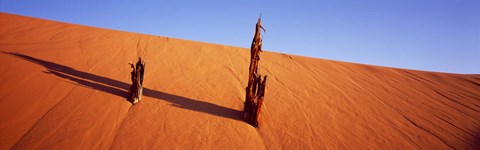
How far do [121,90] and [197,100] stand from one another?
184 centimetres

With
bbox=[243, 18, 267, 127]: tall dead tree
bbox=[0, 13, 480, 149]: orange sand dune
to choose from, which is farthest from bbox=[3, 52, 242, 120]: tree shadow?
bbox=[243, 18, 267, 127]: tall dead tree

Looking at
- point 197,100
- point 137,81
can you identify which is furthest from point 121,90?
→ point 197,100

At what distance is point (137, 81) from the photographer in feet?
20.8

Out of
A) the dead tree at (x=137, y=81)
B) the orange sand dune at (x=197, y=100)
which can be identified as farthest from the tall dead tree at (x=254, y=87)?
the dead tree at (x=137, y=81)

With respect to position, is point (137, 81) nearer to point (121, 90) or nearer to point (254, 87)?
point (121, 90)

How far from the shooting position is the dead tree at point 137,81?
6267mm

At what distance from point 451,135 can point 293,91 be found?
397cm

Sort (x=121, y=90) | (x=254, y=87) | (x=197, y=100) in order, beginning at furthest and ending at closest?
(x=197, y=100)
(x=121, y=90)
(x=254, y=87)

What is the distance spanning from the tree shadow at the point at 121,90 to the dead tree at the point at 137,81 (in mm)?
357

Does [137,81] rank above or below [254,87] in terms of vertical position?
below

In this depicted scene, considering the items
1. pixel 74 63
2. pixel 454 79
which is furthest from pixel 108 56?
pixel 454 79

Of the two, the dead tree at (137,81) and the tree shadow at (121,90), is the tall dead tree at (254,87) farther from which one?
the dead tree at (137,81)

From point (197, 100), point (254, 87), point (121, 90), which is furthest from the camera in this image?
point (197, 100)

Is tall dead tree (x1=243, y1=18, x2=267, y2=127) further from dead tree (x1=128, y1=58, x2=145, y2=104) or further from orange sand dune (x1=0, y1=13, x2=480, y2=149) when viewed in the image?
dead tree (x1=128, y1=58, x2=145, y2=104)
